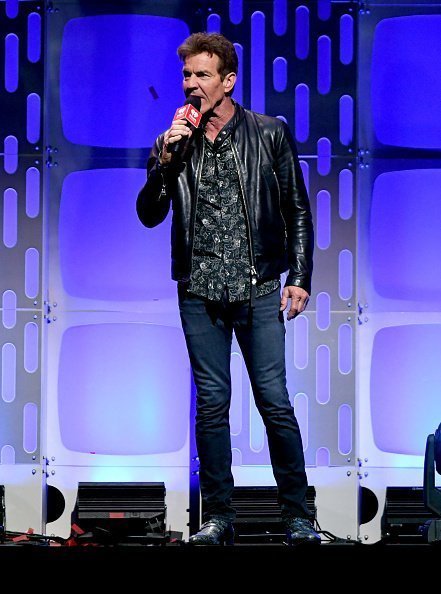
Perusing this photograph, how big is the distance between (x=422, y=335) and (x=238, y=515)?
1190 mm

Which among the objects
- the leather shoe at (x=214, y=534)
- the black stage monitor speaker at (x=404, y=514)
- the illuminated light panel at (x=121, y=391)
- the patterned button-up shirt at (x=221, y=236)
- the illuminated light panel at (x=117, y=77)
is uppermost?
the illuminated light panel at (x=117, y=77)

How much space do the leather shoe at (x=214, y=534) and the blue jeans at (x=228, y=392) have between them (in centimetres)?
4

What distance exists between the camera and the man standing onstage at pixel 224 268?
3.41 metres

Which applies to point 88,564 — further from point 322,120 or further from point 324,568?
point 322,120

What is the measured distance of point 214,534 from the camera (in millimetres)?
3299

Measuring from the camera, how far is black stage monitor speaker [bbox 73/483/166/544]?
184 inches

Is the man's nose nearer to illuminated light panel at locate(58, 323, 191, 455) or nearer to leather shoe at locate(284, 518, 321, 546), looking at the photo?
leather shoe at locate(284, 518, 321, 546)

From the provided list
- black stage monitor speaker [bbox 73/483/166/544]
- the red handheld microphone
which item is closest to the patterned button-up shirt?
the red handheld microphone

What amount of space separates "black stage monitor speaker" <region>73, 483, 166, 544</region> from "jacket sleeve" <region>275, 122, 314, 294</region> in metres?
1.60

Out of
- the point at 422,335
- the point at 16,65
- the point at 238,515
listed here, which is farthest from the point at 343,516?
the point at 16,65

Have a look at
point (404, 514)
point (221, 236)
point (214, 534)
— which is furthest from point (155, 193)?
point (404, 514)

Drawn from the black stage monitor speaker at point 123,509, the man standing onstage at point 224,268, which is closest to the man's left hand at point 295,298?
the man standing onstage at point 224,268

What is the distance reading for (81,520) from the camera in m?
4.71

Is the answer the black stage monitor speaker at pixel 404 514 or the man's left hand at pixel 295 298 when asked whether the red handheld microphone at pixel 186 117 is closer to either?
the man's left hand at pixel 295 298
